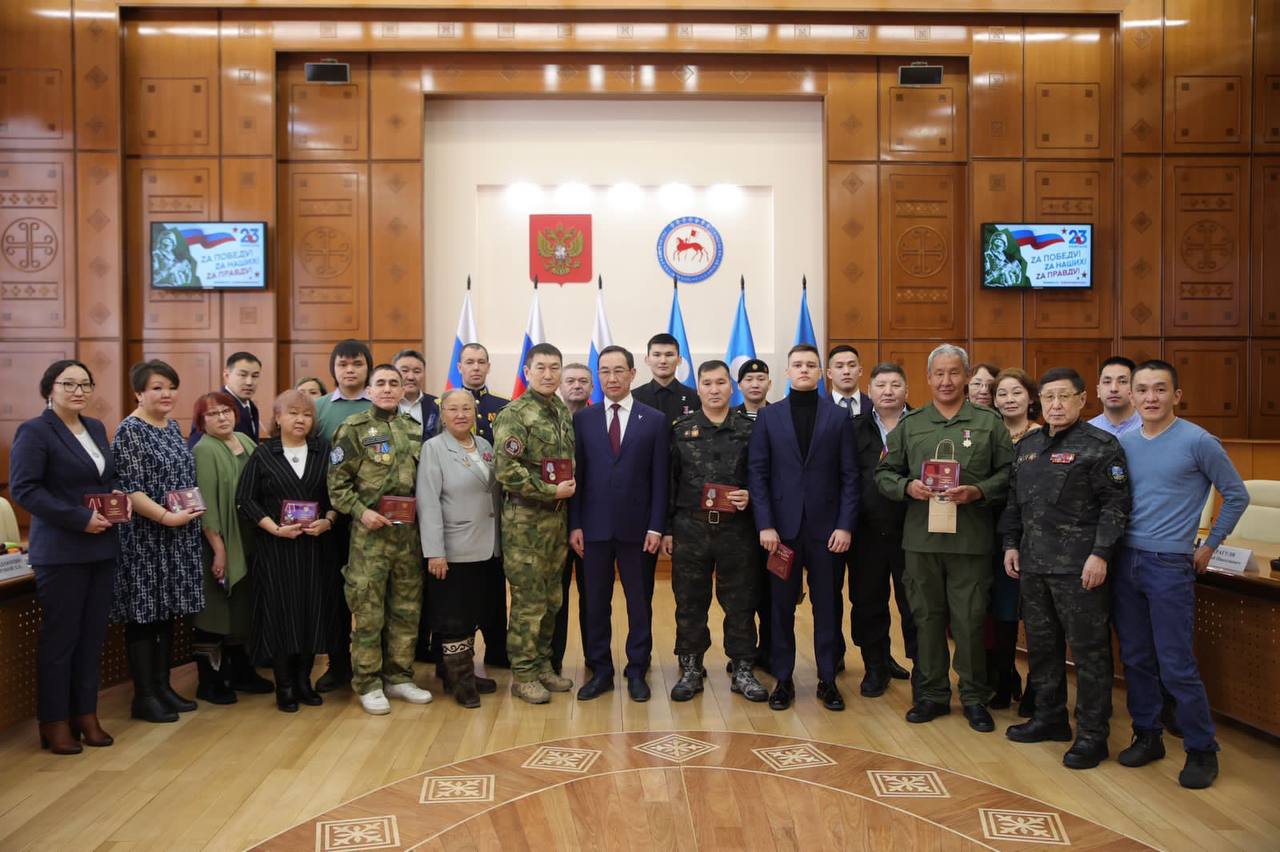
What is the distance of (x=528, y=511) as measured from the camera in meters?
3.88

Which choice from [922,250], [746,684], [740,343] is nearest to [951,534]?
[746,684]

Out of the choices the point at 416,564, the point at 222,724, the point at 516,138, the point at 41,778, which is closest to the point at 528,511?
the point at 416,564

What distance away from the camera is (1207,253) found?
25.5ft

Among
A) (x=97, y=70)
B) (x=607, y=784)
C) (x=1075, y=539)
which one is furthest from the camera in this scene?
(x=97, y=70)

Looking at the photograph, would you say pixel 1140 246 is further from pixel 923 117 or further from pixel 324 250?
pixel 324 250

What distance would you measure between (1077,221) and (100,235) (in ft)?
28.0

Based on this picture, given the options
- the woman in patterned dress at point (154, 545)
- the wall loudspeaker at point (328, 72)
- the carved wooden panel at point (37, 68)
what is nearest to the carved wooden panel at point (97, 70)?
the carved wooden panel at point (37, 68)

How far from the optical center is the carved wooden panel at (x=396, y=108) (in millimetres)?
7695

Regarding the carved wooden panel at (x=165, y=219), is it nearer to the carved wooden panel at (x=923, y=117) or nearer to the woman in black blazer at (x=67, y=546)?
the woman in black blazer at (x=67, y=546)

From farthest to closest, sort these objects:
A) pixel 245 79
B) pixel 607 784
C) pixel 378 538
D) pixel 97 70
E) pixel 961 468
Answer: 1. pixel 245 79
2. pixel 97 70
3. pixel 378 538
4. pixel 961 468
5. pixel 607 784

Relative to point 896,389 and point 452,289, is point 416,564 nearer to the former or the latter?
point 896,389

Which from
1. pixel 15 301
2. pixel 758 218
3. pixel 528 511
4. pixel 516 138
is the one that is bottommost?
pixel 528 511

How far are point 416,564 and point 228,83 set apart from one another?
5731 millimetres

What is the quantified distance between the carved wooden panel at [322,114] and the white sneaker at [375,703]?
17.7 feet
